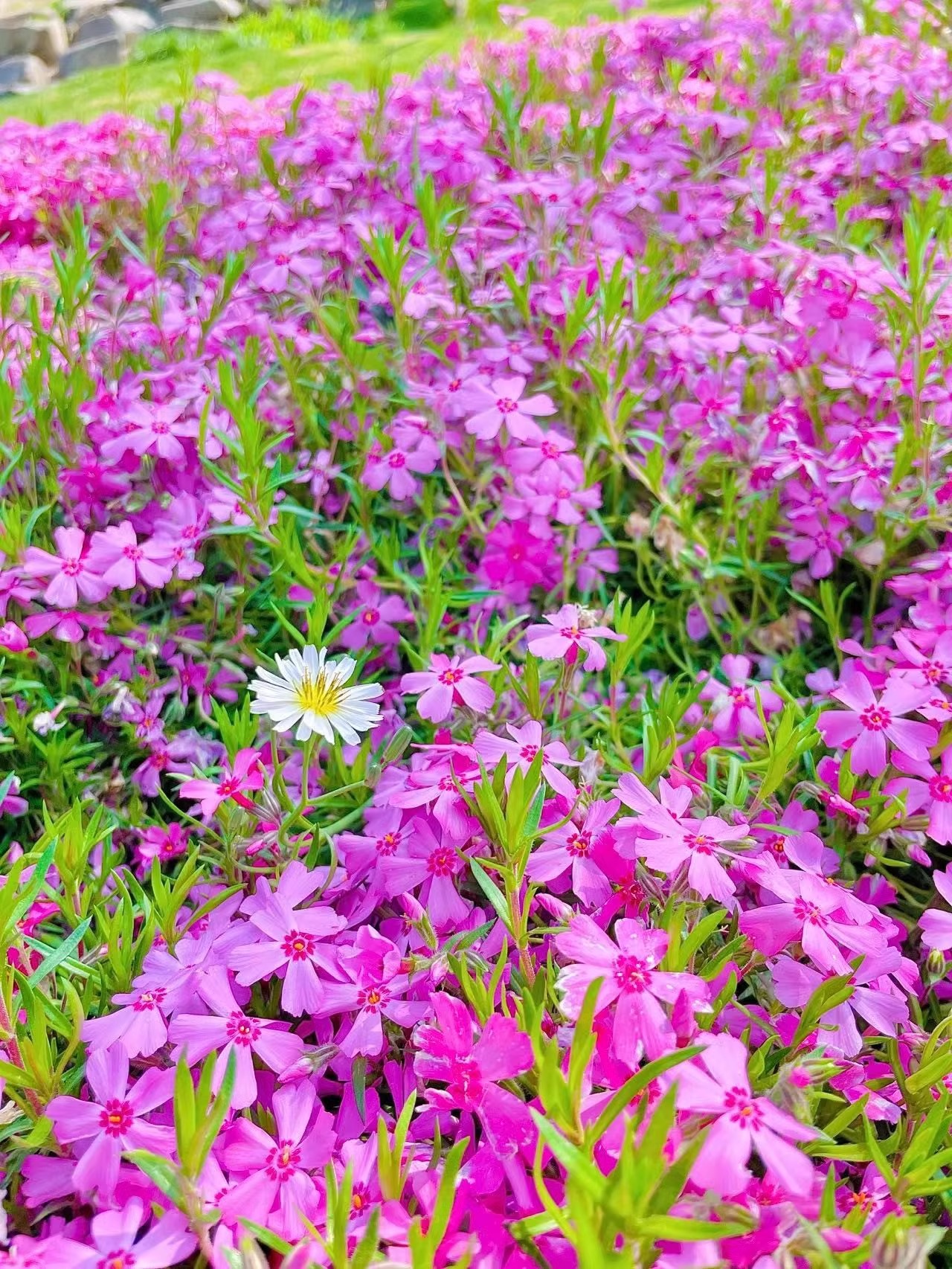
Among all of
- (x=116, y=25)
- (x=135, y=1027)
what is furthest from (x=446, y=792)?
(x=116, y=25)

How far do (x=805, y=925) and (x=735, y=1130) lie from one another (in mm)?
315

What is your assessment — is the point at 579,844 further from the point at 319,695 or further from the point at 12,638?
the point at 12,638

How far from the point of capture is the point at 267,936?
1.14m

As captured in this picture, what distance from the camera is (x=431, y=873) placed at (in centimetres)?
119

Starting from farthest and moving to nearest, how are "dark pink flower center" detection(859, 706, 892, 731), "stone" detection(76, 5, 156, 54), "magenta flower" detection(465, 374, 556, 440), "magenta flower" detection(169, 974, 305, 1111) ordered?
"stone" detection(76, 5, 156, 54) < "magenta flower" detection(465, 374, 556, 440) < "dark pink flower center" detection(859, 706, 892, 731) < "magenta flower" detection(169, 974, 305, 1111)

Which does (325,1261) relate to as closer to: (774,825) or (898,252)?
(774,825)

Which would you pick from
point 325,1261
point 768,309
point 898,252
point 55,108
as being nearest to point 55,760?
point 325,1261

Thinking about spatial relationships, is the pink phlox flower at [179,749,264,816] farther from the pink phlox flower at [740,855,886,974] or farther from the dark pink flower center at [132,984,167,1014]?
the pink phlox flower at [740,855,886,974]

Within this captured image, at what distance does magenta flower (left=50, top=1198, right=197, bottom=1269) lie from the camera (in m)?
0.85

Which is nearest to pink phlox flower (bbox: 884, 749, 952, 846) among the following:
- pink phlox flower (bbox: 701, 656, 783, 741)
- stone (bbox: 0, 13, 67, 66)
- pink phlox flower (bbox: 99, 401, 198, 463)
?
pink phlox flower (bbox: 701, 656, 783, 741)

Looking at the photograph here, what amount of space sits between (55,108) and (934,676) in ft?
26.0

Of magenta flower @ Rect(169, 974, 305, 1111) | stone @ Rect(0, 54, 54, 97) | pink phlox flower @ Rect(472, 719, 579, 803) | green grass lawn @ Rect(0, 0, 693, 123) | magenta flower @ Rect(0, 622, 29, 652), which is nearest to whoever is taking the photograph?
magenta flower @ Rect(169, 974, 305, 1111)

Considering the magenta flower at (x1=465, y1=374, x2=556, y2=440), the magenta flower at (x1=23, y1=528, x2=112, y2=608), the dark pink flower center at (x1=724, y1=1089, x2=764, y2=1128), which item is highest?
the magenta flower at (x1=465, y1=374, x2=556, y2=440)

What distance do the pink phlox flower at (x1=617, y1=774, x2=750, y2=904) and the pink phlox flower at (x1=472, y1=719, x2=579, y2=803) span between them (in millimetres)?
96
